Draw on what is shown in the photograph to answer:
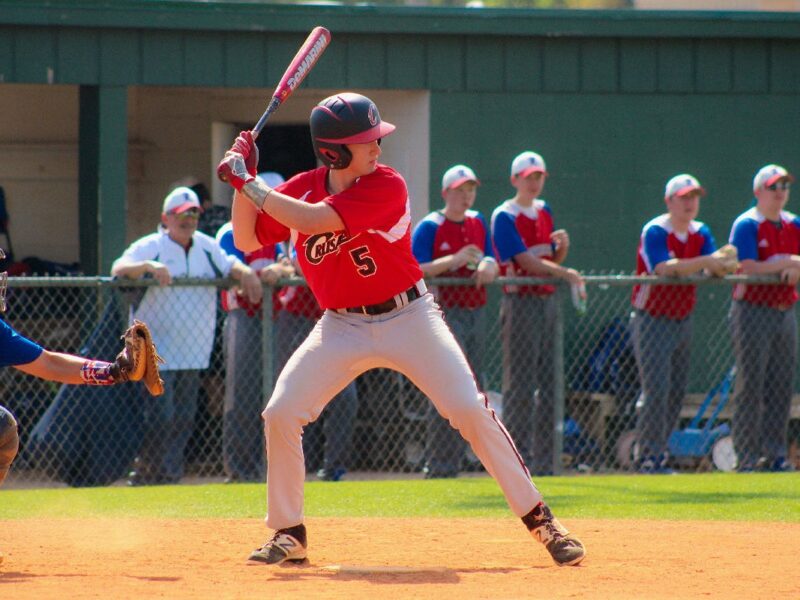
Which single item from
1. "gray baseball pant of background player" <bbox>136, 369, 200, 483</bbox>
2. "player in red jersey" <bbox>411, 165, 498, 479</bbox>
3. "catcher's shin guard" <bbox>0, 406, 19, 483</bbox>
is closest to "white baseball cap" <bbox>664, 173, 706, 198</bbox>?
"player in red jersey" <bbox>411, 165, 498, 479</bbox>

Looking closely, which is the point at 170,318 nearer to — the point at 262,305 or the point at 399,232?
the point at 262,305

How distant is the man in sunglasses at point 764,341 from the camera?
10148 millimetres

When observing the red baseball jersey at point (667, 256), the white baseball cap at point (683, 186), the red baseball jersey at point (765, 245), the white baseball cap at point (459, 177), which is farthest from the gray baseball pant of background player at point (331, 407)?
the red baseball jersey at point (765, 245)

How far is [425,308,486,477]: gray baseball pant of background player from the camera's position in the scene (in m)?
9.81

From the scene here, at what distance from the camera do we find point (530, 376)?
33.0 feet

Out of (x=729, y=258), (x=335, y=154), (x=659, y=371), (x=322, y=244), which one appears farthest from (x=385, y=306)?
(x=729, y=258)

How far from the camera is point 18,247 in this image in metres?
14.2

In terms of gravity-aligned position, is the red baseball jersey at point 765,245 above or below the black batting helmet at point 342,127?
below

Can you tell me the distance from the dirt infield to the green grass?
17.2 inches

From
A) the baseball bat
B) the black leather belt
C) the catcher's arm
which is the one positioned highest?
the baseball bat

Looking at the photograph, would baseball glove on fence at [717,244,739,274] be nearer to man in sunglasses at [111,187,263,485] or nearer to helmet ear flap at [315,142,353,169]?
man in sunglasses at [111,187,263,485]

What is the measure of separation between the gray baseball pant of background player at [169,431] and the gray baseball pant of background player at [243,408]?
275 millimetres

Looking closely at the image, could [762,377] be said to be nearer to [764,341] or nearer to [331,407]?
[764,341]

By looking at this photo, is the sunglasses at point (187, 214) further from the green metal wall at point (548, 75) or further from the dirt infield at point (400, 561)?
the dirt infield at point (400, 561)
